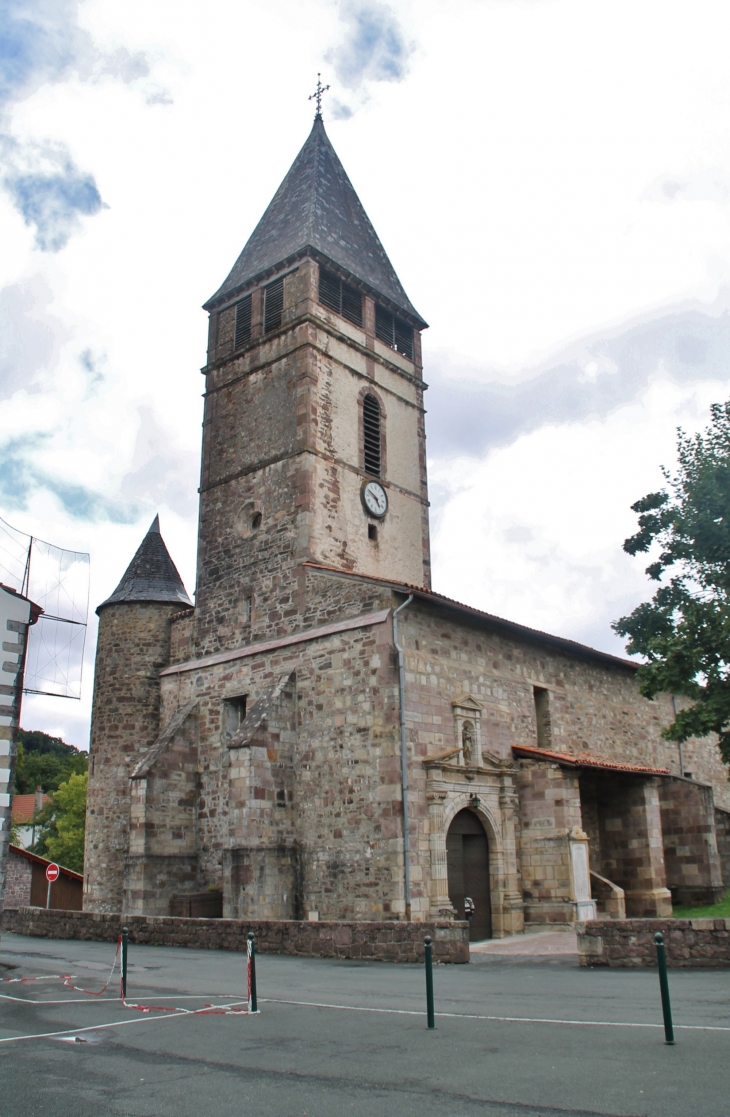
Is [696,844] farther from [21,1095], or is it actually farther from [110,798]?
[21,1095]

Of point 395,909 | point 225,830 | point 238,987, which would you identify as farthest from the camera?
point 225,830

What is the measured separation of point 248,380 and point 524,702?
37.5ft

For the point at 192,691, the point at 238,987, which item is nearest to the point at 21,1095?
the point at 238,987

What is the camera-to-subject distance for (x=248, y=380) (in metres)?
24.2

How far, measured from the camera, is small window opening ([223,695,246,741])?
20.6 meters

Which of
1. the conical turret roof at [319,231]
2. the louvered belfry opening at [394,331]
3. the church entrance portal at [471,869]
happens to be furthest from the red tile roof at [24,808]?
the church entrance portal at [471,869]

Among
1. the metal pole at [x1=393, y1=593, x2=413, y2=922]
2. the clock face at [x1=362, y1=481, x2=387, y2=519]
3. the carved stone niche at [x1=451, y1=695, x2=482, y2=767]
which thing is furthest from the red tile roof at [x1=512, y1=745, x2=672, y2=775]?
the clock face at [x1=362, y1=481, x2=387, y2=519]

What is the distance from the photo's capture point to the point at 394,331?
26.7 metres

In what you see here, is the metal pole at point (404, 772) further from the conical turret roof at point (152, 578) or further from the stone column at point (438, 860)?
the conical turret roof at point (152, 578)

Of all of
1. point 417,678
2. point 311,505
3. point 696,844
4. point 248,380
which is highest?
point 248,380

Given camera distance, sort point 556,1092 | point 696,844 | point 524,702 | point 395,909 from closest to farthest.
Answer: point 556,1092 → point 395,909 → point 524,702 → point 696,844

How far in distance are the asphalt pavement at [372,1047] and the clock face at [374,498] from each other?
43.1 feet

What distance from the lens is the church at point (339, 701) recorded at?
17.3 m

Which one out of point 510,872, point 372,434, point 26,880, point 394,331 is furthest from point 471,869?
point 26,880
